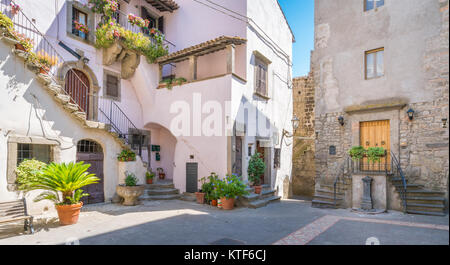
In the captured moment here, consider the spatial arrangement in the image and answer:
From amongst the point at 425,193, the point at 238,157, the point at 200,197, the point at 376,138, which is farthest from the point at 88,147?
the point at 425,193

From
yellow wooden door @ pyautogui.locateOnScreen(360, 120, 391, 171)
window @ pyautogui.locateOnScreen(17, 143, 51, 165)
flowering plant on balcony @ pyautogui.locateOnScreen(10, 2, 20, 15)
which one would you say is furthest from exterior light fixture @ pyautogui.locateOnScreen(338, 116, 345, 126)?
flowering plant on balcony @ pyautogui.locateOnScreen(10, 2, 20, 15)

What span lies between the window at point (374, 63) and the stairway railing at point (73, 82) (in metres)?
9.45

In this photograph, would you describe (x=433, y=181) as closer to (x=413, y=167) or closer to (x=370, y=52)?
(x=413, y=167)

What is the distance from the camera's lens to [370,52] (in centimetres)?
1071

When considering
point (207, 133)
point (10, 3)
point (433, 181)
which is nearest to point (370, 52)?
point (433, 181)

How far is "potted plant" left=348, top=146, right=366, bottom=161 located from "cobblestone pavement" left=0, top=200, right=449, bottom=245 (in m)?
1.88

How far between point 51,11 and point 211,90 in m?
6.08

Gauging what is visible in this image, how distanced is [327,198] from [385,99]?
13.2ft

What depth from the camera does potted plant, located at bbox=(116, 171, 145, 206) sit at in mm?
9883

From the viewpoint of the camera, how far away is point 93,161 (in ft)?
33.0

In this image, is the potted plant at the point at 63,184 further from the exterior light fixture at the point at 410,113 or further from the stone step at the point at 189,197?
the exterior light fixture at the point at 410,113

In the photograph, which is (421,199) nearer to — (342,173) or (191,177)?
(342,173)

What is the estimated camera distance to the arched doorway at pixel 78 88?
1048 cm

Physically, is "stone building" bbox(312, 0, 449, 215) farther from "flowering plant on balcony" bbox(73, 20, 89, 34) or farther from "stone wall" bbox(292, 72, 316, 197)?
"flowering plant on balcony" bbox(73, 20, 89, 34)
